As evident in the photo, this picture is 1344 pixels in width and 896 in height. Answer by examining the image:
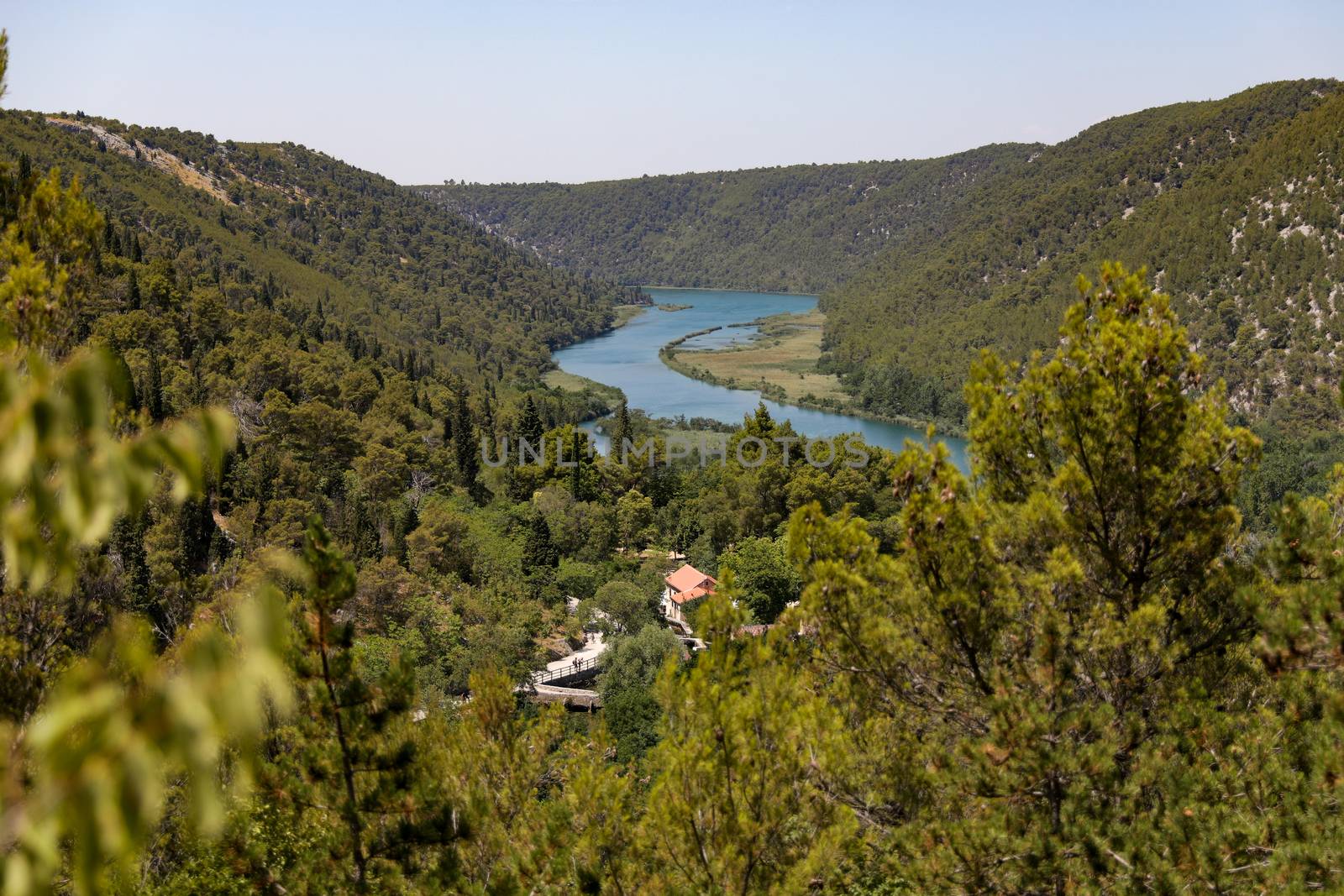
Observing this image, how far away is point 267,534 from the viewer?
2708 cm

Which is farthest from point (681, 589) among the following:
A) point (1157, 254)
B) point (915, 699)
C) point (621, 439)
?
point (1157, 254)

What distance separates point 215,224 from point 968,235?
9328 centimetres

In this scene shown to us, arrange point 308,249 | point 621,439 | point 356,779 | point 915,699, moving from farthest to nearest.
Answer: point 308,249 → point 621,439 → point 915,699 → point 356,779

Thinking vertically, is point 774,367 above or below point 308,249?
below

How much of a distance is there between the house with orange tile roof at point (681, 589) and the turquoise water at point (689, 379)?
30.0ft

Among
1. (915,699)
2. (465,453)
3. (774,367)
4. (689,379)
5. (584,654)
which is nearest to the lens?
(915,699)

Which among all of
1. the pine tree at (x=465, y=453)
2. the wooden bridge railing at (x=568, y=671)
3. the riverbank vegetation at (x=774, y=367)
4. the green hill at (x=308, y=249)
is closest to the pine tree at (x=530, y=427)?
the pine tree at (x=465, y=453)

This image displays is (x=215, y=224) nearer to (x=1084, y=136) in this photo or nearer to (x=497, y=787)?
(x=497, y=787)

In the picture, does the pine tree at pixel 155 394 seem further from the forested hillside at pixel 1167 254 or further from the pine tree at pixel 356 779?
the forested hillside at pixel 1167 254

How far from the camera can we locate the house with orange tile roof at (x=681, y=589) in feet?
104

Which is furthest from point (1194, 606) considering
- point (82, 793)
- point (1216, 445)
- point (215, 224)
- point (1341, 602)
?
point (215, 224)

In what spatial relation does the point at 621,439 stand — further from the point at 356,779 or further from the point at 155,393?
the point at 356,779

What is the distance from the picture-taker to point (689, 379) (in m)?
94.4

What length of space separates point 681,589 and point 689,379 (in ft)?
207
